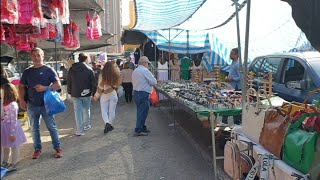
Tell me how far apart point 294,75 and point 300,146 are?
382cm

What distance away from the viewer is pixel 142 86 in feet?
24.0

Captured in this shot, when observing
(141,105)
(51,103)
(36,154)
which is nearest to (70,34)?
(141,105)

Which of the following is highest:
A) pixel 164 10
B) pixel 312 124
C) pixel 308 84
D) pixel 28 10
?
pixel 164 10

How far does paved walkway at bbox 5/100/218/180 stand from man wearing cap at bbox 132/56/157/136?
33 centimetres

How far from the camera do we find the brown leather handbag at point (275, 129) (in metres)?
3.37

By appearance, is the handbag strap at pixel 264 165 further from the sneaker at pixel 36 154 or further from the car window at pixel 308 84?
the sneaker at pixel 36 154

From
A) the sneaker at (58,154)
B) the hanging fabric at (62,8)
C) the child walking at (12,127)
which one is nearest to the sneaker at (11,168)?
the child walking at (12,127)

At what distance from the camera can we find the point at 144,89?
7359mm

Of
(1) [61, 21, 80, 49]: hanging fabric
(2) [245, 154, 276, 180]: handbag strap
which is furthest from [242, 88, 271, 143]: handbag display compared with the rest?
(1) [61, 21, 80, 49]: hanging fabric

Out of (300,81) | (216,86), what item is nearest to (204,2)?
(216,86)

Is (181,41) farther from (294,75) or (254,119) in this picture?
(254,119)

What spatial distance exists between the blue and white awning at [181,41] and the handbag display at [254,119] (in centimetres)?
858

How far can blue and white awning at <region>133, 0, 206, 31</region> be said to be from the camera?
7406 millimetres

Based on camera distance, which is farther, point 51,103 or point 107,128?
point 107,128
